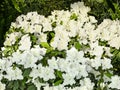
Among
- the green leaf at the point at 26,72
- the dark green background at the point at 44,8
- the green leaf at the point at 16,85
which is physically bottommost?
the green leaf at the point at 16,85

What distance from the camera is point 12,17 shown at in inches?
197

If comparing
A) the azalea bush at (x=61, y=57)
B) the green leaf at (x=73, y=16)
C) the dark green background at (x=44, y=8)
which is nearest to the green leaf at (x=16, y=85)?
the azalea bush at (x=61, y=57)

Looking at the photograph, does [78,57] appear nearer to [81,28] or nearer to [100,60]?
[100,60]

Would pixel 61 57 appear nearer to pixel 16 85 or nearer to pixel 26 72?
pixel 26 72

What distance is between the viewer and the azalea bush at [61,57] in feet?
Answer: 11.2

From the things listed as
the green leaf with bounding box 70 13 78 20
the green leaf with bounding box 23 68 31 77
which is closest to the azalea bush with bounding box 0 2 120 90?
the green leaf with bounding box 23 68 31 77

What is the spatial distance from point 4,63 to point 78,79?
64 centimetres

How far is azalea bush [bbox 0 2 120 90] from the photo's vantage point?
134 inches

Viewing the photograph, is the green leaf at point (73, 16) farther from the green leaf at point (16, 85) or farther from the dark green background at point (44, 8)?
the green leaf at point (16, 85)

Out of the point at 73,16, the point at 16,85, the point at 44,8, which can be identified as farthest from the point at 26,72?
the point at 44,8

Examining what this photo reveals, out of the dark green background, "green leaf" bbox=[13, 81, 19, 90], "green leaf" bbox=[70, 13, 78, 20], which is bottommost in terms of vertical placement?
"green leaf" bbox=[13, 81, 19, 90]

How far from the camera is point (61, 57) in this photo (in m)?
3.68

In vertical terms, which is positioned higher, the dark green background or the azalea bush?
the dark green background

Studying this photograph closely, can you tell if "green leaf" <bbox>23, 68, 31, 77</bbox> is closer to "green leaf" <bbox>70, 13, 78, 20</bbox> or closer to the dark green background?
"green leaf" <bbox>70, 13, 78, 20</bbox>
